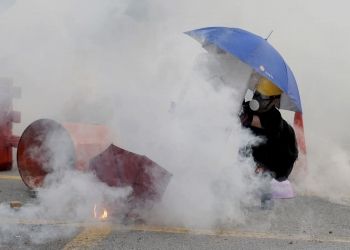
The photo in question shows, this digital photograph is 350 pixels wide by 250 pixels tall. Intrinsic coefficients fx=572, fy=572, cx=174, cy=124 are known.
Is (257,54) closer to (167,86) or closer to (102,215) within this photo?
(167,86)

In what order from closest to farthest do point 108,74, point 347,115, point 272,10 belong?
point 108,74, point 347,115, point 272,10

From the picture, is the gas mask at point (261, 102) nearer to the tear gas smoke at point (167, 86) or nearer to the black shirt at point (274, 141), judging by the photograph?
the black shirt at point (274, 141)

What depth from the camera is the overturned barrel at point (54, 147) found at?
14.0 ft

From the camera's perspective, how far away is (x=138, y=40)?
21.6 ft

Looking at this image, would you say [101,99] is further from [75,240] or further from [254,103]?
[75,240]

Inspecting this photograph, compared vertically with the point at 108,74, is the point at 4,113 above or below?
below

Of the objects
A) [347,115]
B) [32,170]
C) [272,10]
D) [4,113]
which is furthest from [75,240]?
[272,10]

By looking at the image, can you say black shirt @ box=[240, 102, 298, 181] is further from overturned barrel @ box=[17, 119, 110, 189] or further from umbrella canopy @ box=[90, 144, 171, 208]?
overturned barrel @ box=[17, 119, 110, 189]

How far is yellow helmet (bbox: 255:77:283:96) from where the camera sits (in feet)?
13.8

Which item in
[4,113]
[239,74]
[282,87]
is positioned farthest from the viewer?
[4,113]

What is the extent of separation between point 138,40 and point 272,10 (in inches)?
79.2

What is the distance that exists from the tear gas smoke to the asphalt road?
0.51ft

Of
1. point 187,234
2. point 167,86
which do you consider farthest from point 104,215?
point 167,86

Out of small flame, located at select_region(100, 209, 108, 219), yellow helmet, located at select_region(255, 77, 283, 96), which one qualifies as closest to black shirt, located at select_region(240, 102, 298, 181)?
yellow helmet, located at select_region(255, 77, 283, 96)
